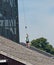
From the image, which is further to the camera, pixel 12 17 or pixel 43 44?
pixel 43 44

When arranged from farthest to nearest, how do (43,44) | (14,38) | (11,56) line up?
(43,44) < (14,38) < (11,56)

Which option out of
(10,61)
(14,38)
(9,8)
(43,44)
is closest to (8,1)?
(9,8)

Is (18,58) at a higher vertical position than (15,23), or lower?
higher

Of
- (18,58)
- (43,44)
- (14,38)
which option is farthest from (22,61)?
(43,44)

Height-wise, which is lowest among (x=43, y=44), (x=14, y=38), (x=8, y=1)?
(x=43, y=44)

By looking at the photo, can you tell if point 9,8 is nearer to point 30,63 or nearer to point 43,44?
point 30,63

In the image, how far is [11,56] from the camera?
22672mm

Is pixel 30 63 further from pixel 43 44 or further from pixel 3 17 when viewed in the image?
pixel 43 44

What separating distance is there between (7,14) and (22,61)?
33.1 metres

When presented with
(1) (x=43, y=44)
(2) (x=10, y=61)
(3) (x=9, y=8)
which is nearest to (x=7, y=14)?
(3) (x=9, y=8)

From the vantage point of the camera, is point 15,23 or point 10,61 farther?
point 15,23

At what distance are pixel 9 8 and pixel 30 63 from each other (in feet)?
110

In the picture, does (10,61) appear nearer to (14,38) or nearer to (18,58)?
(18,58)

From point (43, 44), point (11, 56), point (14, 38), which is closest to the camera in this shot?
point (11, 56)
